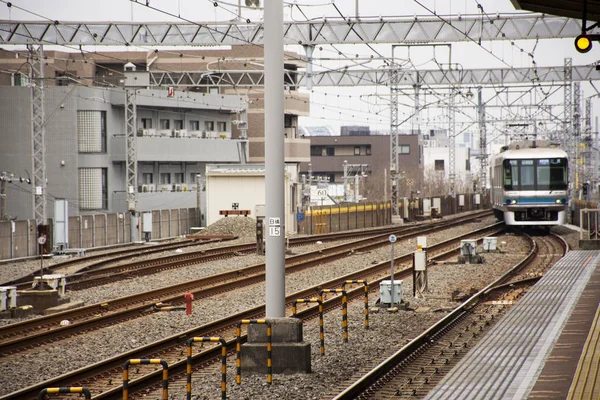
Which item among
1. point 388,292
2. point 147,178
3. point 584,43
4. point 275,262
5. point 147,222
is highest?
point 584,43

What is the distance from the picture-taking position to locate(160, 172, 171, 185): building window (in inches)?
2322

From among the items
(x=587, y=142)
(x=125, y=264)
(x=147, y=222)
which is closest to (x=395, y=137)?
(x=147, y=222)

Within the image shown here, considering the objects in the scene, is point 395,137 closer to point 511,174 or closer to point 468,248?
point 511,174

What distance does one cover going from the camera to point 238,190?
4222 cm

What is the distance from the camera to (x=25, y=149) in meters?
51.8

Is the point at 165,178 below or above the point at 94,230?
above

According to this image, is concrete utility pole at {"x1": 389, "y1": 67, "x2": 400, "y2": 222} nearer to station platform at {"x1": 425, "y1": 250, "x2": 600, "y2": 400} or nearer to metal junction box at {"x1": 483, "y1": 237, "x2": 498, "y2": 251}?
metal junction box at {"x1": 483, "y1": 237, "x2": 498, "y2": 251}

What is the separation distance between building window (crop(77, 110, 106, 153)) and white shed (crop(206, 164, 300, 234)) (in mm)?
13457

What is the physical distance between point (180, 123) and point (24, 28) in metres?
31.1

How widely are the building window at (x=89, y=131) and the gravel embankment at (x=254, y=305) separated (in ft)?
94.3

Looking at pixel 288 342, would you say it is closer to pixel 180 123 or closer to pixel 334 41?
pixel 334 41

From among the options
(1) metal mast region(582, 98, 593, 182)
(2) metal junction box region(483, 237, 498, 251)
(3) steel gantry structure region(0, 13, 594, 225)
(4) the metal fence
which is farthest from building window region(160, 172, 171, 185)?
(2) metal junction box region(483, 237, 498, 251)

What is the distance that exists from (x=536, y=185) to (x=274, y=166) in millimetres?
26713

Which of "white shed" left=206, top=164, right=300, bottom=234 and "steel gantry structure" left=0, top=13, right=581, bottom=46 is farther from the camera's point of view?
"white shed" left=206, top=164, right=300, bottom=234
